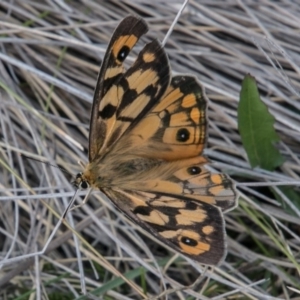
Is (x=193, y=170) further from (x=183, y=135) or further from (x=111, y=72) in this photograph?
(x=111, y=72)

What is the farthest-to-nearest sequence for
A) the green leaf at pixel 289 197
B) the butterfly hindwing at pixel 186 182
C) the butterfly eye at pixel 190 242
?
the green leaf at pixel 289 197, the butterfly hindwing at pixel 186 182, the butterfly eye at pixel 190 242

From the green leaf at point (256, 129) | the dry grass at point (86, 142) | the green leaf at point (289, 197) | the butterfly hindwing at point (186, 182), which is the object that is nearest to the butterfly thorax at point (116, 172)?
the butterfly hindwing at point (186, 182)

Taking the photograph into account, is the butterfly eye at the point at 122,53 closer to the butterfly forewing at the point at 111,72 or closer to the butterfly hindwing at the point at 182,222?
the butterfly forewing at the point at 111,72

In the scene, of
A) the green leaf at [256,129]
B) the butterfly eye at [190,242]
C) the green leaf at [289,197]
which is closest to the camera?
the butterfly eye at [190,242]

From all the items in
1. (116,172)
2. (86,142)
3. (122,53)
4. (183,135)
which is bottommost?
(86,142)

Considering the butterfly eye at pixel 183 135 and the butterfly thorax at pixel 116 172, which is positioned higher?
the butterfly eye at pixel 183 135

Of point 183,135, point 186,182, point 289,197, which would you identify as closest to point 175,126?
point 183,135

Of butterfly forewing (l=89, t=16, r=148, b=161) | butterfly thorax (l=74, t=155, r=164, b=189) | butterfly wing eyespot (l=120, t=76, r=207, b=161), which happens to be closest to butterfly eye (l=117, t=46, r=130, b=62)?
butterfly forewing (l=89, t=16, r=148, b=161)
